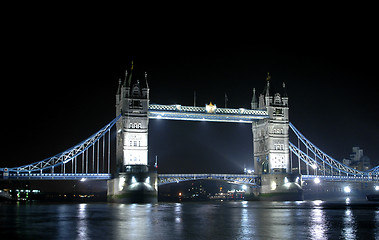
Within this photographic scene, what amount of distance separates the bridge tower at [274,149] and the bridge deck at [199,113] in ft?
11.9

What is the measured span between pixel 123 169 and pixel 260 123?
29.6 metres

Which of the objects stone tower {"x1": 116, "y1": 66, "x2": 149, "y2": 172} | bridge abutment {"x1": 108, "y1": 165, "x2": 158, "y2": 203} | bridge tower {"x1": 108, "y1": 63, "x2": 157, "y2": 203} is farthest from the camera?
stone tower {"x1": 116, "y1": 66, "x2": 149, "y2": 172}

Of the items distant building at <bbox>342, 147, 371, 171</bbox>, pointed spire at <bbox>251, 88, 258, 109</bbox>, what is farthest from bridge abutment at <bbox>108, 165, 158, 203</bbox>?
distant building at <bbox>342, 147, 371, 171</bbox>

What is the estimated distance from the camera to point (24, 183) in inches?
6644

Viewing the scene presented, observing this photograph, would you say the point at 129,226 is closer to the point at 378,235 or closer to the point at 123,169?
the point at 378,235

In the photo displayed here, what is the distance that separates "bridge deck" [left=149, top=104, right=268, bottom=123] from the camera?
85.3m

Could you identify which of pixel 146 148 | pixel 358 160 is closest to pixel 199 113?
pixel 146 148

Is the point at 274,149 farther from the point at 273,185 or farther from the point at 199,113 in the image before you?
the point at 199,113

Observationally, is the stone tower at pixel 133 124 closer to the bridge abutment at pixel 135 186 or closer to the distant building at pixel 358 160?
the bridge abutment at pixel 135 186

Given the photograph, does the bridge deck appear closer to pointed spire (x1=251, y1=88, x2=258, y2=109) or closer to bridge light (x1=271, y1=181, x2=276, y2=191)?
pointed spire (x1=251, y1=88, x2=258, y2=109)

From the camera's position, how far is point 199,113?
8694 cm

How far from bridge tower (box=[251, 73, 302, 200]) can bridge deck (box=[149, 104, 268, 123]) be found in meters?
3.63

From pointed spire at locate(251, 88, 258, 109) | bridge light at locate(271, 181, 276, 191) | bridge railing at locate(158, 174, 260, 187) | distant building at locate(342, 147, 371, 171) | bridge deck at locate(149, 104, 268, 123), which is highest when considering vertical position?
pointed spire at locate(251, 88, 258, 109)

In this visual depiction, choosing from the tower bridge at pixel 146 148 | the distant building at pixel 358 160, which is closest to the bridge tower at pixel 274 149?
the tower bridge at pixel 146 148
